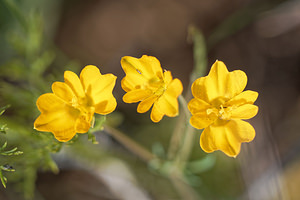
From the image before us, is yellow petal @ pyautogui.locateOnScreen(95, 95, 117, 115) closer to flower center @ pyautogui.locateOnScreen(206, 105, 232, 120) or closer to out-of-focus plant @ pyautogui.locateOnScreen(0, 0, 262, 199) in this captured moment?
out-of-focus plant @ pyautogui.locateOnScreen(0, 0, 262, 199)

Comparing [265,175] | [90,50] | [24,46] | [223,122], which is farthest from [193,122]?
[90,50]

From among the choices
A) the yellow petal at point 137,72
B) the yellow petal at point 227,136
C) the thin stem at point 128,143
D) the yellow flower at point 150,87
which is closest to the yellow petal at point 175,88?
the yellow flower at point 150,87

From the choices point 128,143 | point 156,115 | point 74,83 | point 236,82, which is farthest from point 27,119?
point 236,82

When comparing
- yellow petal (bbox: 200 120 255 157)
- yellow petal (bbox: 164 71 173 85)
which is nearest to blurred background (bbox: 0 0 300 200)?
yellow petal (bbox: 200 120 255 157)

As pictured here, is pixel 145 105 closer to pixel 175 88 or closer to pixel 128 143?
pixel 175 88

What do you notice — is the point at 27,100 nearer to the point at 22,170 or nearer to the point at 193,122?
the point at 22,170

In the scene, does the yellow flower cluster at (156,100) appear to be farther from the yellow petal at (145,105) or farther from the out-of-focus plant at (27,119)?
the out-of-focus plant at (27,119)
